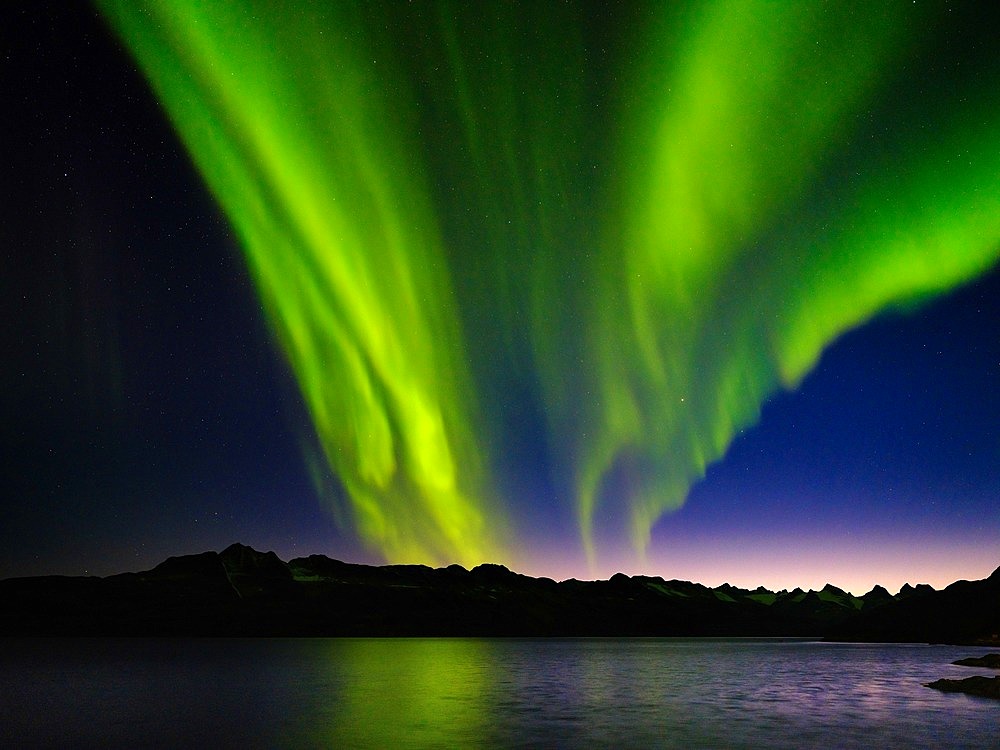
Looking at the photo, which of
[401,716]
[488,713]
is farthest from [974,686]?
[401,716]

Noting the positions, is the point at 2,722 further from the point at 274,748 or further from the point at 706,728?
the point at 706,728

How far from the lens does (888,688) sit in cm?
9062

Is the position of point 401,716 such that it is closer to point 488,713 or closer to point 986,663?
point 488,713

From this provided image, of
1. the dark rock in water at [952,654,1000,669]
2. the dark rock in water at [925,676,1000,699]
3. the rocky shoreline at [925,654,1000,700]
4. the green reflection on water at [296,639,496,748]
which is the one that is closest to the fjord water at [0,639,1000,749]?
the green reflection on water at [296,639,496,748]

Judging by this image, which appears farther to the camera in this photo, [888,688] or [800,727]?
[888,688]

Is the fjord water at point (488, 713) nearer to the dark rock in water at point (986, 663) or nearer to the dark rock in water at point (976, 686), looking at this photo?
the dark rock in water at point (976, 686)

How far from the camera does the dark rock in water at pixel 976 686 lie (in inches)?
3054

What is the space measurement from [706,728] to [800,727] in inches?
283

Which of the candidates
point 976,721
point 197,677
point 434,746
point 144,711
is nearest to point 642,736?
point 434,746

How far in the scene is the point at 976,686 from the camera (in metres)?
81.1

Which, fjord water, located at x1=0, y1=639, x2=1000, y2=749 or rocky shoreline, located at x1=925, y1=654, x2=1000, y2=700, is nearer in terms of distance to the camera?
fjord water, located at x1=0, y1=639, x2=1000, y2=749

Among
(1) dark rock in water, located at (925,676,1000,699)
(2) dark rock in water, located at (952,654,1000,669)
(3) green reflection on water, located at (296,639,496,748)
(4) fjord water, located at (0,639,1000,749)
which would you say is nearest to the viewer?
(3) green reflection on water, located at (296,639,496,748)

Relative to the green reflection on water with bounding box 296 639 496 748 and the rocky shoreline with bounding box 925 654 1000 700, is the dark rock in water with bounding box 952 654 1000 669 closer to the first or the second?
the rocky shoreline with bounding box 925 654 1000 700

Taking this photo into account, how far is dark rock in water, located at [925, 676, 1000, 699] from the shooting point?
254 ft
